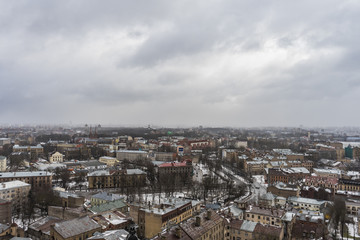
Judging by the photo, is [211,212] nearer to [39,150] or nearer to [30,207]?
[30,207]

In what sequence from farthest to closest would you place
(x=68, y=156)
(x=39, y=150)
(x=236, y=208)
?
(x=39, y=150), (x=68, y=156), (x=236, y=208)

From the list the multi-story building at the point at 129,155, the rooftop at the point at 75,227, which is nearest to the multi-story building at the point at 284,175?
the rooftop at the point at 75,227

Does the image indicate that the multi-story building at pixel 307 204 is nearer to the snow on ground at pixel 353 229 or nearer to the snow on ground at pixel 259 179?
the snow on ground at pixel 353 229

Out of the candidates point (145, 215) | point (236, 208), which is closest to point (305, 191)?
point (236, 208)

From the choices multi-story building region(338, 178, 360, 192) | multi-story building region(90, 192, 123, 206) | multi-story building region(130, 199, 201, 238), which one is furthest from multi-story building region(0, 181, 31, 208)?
multi-story building region(338, 178, 360, 192)

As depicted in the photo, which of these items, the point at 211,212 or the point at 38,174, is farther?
the point at 38,174

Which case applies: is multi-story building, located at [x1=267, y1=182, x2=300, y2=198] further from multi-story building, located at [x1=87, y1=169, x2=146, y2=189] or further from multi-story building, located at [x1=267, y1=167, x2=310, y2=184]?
multi-story building, located at [x1=87, y1=169, x2=146, y2=189]
